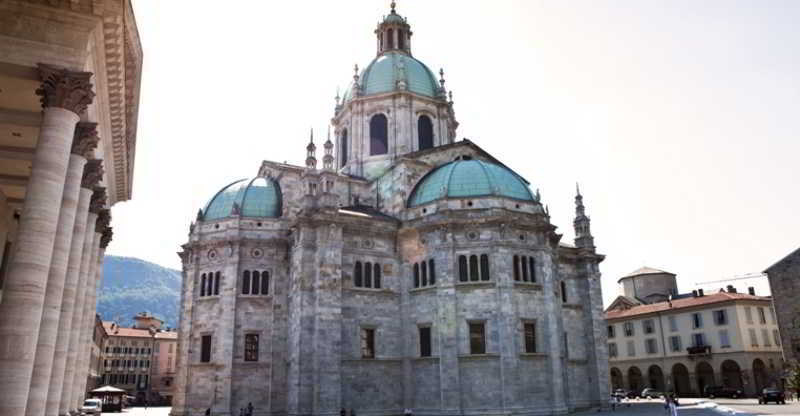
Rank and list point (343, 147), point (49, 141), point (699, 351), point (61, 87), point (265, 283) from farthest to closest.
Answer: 1. point (699, 351)
2. point (343, 147)
3. point (265, 283)
4. point (61, 87)
5. point (49, 141)

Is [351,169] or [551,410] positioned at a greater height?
[351,169]

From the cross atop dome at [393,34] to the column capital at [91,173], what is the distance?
1416 inches

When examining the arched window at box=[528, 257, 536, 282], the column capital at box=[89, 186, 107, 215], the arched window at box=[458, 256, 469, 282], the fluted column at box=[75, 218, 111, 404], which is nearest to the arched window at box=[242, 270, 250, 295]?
the fluted column at box=[75, 218, 111, 404]

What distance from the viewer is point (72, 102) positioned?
43.7ft

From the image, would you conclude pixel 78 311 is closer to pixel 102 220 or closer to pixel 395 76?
pixel 102 220

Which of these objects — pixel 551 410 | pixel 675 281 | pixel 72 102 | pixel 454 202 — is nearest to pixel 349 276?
pixel 454 202

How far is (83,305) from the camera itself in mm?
21375

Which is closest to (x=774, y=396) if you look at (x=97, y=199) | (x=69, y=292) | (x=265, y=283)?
(x=265, y=283)

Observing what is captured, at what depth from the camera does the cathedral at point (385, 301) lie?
105ft

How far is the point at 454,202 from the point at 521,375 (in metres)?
10.7

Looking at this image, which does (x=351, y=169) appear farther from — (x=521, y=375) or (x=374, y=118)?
(x=521, y=375)

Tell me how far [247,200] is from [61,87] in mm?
26556

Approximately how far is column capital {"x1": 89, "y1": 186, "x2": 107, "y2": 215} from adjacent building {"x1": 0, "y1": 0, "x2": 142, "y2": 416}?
2.20 meters

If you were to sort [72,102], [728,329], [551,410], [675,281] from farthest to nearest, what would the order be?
[675,281] → [728,329] → [551,410] → [72,102]
